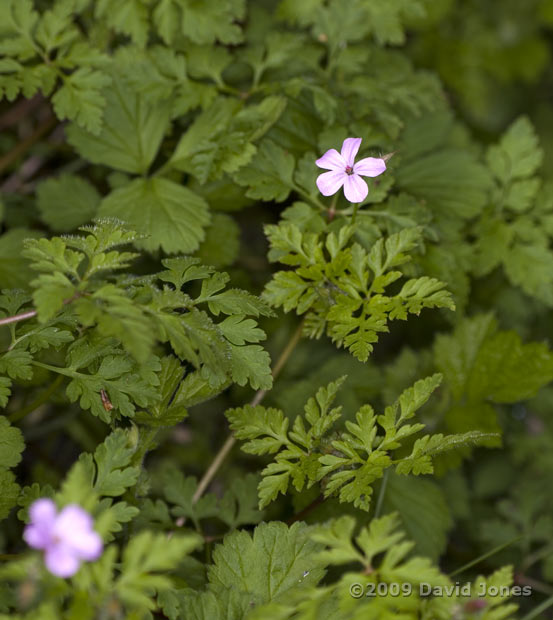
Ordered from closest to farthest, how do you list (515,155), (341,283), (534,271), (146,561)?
(146,561)
(341,283)
(534,271)
(515,155)

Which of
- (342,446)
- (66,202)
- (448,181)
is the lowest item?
(342,446)

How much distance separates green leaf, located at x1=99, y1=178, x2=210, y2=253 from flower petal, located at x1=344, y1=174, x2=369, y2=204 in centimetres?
68

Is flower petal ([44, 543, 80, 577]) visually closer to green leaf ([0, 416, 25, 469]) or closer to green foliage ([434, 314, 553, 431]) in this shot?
green leaf ([0, 416, 25, 469])

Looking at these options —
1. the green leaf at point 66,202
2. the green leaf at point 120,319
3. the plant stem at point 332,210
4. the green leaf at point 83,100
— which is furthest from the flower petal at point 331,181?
the green leaf at point 66,202

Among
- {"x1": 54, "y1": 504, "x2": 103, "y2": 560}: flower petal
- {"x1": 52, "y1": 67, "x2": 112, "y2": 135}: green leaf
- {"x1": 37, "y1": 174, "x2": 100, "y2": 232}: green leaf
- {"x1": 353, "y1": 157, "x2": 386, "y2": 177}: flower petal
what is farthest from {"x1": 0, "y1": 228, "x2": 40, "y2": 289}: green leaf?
{"x1": 54, "y1": 504, "x2": 103, "y2": 560}: flower petal

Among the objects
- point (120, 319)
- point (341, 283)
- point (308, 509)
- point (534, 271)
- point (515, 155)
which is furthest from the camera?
point (515, 155)

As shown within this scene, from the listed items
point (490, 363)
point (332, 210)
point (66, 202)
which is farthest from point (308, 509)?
point (66, 202)

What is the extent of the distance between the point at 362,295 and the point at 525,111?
8.62 ft

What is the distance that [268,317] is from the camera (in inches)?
103

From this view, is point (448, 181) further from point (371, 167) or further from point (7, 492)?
point (7, 492)

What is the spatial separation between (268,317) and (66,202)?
972mm

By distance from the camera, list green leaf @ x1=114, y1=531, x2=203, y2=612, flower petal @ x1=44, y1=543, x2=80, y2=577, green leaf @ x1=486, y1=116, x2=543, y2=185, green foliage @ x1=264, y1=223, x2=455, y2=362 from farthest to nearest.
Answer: green leaf @ x1=486, y1=116, x2=543, y2=185
green foliage @ x1=264, y1=223, x2=455, y2=362
green leaf @ x1=114, y1=531, x2=203, y2=612
flower petal @ x1=44, y1=543, x2=80, y2=577

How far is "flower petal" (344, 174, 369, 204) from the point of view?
6.40 ft

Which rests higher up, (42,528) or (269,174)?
(269,174)
